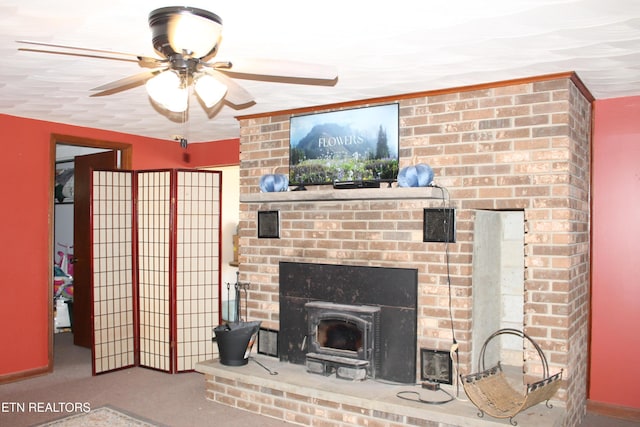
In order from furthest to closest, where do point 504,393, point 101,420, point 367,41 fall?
1. point 101,420
2. point 504,393
3. point 367,41

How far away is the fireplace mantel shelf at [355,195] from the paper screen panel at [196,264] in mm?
984

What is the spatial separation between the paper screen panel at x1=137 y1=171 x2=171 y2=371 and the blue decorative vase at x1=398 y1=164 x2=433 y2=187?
2351 mm

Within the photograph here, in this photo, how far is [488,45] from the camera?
278 cm

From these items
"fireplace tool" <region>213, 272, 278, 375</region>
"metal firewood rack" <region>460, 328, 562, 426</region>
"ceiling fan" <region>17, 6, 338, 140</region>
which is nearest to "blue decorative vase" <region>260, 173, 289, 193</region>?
"fireplace tool" <region>213, 272, 278, 375</region>

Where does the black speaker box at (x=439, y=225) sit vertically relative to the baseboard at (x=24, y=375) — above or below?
above

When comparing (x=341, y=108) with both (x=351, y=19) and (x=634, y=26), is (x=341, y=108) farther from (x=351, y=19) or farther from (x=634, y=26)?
(x=634, y=26)

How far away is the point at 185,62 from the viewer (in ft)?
7.02

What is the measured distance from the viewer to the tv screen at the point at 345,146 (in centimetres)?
388

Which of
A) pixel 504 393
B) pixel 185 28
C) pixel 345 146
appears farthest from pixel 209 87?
pixel 504 393

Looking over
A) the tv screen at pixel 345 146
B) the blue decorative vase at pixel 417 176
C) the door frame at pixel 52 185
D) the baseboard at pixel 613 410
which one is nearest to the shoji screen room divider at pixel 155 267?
the door frame at pixel 52 185

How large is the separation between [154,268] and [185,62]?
3.19 metres

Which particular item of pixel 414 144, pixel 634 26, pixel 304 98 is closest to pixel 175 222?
pixel 304 98

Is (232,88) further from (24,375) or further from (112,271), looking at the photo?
(24,375)

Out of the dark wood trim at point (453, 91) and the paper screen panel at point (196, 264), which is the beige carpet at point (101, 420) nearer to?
the paper screen panel at point (196, 264)
